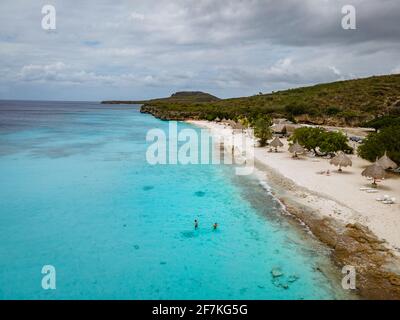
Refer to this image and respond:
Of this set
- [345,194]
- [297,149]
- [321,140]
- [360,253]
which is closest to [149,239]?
[360,253]

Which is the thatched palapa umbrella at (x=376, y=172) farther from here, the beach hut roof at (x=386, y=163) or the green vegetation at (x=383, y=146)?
the green vegetation at (x=383, y=146)

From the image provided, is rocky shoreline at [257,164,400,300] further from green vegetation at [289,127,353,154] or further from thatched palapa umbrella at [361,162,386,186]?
green vegetation at [289,127,353,154]

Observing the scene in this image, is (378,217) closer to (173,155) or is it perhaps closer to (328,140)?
(328,140)

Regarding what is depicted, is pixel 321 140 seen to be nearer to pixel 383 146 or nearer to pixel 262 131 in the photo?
pixel 383 146

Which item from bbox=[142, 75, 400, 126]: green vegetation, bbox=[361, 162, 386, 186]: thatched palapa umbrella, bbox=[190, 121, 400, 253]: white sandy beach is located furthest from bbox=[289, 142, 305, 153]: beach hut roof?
bbox=[142, 75, 400, 126]: green vegetation

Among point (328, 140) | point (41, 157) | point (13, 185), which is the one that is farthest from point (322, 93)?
point (13, 185)

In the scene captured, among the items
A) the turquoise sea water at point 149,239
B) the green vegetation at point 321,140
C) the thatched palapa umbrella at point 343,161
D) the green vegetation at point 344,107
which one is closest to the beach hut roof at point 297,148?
the green vegetation at point 321,140
